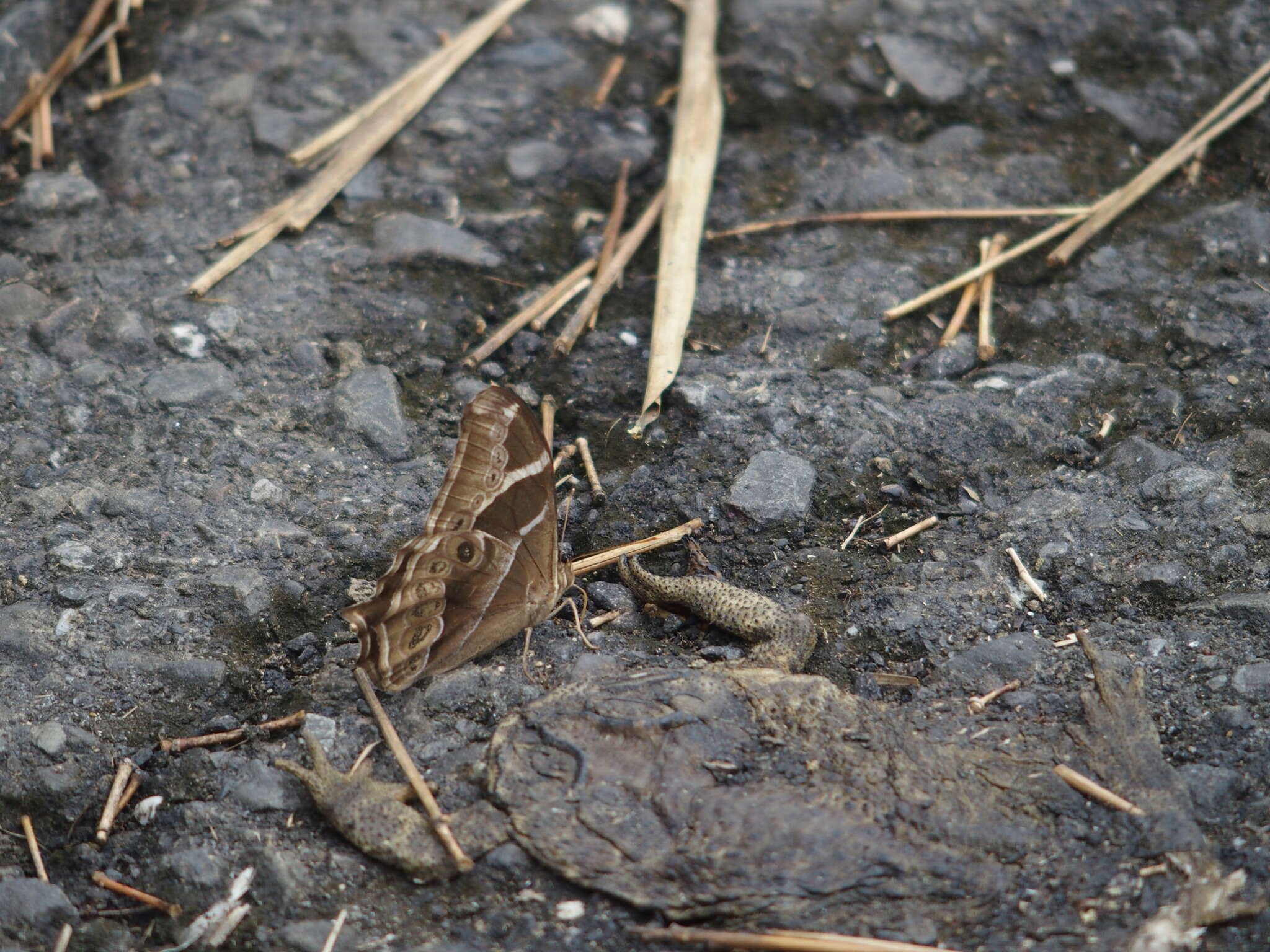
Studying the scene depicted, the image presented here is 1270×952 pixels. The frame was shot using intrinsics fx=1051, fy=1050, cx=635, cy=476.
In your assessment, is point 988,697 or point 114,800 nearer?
point 114,800

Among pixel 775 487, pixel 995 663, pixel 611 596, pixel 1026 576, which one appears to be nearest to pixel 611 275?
pixel 775 487

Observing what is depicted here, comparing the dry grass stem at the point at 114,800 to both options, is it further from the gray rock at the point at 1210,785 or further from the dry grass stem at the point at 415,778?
the gray rock at the point at 1210,785

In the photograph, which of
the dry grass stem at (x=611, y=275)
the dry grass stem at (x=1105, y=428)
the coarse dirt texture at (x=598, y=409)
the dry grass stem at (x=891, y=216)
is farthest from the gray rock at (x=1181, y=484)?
the dry grass stem at (x=611, y=275)

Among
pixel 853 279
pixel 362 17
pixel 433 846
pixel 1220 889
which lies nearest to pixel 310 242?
pixel 362 17

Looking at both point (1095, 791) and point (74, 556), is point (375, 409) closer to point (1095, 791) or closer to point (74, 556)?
point (74, 556)

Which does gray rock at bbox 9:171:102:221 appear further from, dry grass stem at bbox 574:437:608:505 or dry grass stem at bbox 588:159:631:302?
dry grass stem at bbox 574:437:608:505

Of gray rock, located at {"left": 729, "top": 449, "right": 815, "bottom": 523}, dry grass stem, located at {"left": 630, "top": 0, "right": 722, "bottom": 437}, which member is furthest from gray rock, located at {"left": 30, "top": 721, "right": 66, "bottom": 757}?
gray rock, located at {"left": 729, "top": 449, "right": 815, "bottom": 523}
